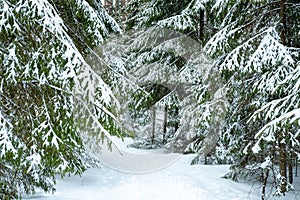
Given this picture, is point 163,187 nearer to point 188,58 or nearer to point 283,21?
point 283,21

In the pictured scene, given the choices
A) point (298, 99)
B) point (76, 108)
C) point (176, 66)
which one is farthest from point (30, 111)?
point (176, 66)

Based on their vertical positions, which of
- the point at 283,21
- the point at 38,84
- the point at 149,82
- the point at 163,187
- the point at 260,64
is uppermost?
the point at 283,21

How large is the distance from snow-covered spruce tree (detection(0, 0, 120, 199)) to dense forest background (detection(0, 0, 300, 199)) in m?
0.01

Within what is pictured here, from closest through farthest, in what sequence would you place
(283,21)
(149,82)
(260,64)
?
(260,64) → (283,21) → (149,82)

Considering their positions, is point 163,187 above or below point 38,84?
below

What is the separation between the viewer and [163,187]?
7.30 m

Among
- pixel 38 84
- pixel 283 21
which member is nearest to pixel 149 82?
pixel 283 21

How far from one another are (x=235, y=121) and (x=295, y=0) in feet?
10.2

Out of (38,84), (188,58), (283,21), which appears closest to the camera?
(38,84)

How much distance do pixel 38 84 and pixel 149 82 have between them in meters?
8.05

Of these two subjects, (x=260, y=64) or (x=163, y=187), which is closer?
(x=260, y=64)

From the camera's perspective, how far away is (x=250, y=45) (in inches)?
238

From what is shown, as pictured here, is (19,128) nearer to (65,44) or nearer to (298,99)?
(65,44)

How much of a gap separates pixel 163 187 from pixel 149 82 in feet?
16.8
